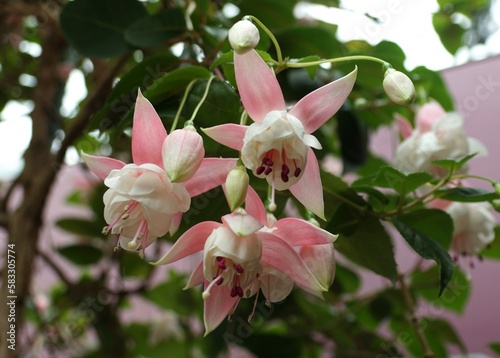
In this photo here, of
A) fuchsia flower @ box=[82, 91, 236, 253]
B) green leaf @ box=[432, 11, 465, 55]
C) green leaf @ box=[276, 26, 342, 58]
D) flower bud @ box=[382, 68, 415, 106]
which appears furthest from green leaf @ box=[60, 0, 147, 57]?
green leaf @ box=[432, 11, 465, 55]

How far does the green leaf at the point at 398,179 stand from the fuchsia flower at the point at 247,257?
Answer: 128 millimetres

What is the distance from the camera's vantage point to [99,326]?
122 cm

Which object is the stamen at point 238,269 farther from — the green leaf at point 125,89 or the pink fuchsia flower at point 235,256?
the green leaf at point 125,89

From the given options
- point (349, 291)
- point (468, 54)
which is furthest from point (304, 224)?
point (468, 54)

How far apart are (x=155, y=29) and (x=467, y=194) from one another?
407 mm

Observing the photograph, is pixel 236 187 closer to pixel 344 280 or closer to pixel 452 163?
pixel 452 163

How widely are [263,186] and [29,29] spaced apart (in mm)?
984

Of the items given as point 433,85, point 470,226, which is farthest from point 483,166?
point 470,226

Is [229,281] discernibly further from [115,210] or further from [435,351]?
[435,351]

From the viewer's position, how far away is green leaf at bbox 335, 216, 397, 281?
2.01ft

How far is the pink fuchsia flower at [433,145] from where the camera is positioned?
718 millimetres

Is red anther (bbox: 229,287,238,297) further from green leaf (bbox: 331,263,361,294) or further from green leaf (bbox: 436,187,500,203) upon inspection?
green leaf (bbox: 331,263,361,294)

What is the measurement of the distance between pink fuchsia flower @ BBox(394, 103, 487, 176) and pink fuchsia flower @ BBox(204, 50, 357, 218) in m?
0.28

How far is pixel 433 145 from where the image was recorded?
28.3 inches
